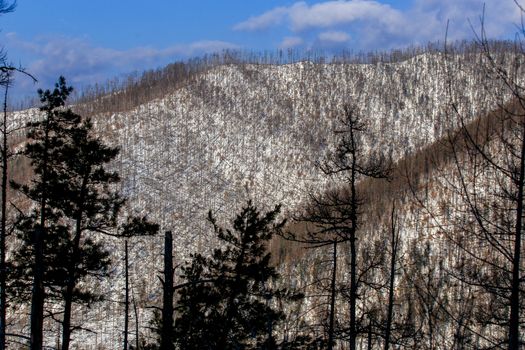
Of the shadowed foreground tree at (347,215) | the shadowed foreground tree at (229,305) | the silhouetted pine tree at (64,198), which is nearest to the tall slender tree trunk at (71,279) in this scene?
the silhouetted pine tree at (64,198)

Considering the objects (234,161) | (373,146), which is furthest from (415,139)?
(234,161)

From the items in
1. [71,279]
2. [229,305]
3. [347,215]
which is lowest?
[229,305]

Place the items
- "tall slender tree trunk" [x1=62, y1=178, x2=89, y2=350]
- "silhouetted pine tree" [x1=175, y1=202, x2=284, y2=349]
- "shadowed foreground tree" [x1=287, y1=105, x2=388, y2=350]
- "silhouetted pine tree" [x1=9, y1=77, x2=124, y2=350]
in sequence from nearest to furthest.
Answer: "shadowed foreground tree" [x1=287, y1=105, x2=388, y2=350]
"silhouetted pine tree" [x1=175, y1=202, x2=284, y2=349]
"tall slender tree trunk" [x1=62, y1=178, x2=89, y2=350]
"silhouetted pine tree" [x1=9, y1=77, x2=124, y2=350]

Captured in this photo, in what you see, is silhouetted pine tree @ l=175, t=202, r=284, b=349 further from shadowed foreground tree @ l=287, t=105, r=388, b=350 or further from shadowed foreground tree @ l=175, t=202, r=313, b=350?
shadowed foreground tree @ l=287, t=105, r=388, b=350

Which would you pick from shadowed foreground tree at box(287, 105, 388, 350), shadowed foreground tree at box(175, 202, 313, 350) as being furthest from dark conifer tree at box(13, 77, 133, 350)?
shadowed foreground tree at box(287, 105, 388, 350)

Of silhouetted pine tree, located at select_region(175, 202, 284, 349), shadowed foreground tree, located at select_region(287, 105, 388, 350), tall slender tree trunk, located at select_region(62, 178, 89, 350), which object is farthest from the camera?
tall slender tree trunk, located at select_region(62, 178, 89, 350)

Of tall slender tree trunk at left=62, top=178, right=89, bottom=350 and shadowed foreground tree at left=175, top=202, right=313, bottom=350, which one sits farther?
tall slender tree trunk at left=62, top=178, right=89, bottom=350

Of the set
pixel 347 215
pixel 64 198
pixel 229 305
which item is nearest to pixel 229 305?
pixel 229 305

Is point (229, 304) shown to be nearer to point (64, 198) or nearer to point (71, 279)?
point (71, 279)

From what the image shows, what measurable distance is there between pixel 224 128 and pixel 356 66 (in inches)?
1852

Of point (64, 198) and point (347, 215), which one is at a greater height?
point (64, 198)

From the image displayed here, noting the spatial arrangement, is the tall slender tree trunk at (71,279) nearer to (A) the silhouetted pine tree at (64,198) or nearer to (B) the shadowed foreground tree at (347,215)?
(A) the silhouetted pine tree at (64,198)

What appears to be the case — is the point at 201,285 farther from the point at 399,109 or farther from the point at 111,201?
the point at 399,109

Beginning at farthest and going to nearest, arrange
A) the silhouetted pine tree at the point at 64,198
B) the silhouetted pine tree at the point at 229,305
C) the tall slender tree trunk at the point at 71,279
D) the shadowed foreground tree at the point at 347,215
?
the silhouetted pine tree at the point at 64,198 → the tall slender tree trunk at the point at 71,279 → the silhouetted pine tree at the point at 229,305 → the shadowed foreground tree at the point at 347,215
